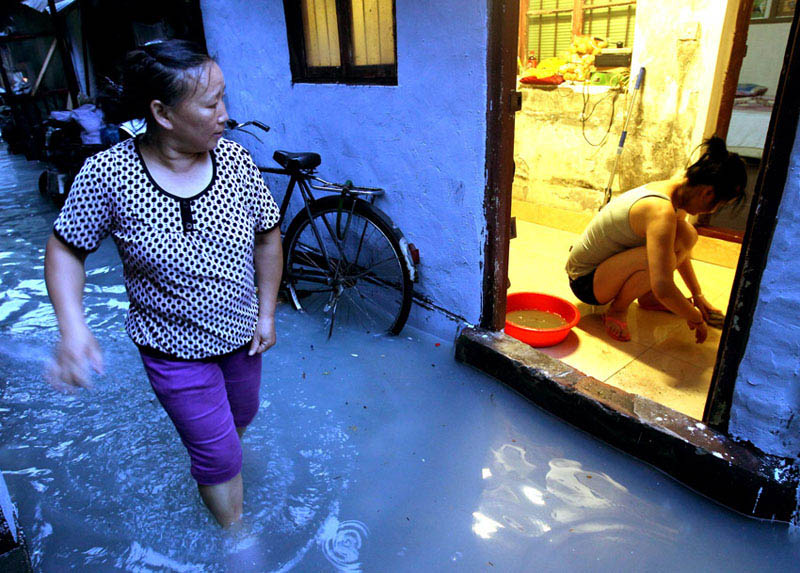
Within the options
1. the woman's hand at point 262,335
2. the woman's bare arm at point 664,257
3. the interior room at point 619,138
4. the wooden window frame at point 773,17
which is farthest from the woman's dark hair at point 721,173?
the wooden window frame at point 773,17

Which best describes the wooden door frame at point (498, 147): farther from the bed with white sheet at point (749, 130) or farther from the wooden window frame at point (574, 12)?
the bed with white sheet at point (749, 130)

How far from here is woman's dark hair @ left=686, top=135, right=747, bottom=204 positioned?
292cm

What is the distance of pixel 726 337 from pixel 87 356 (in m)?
2.38

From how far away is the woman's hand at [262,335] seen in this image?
2042 mm

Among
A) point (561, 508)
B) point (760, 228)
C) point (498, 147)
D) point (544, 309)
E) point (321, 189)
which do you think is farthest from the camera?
point (544, 309)

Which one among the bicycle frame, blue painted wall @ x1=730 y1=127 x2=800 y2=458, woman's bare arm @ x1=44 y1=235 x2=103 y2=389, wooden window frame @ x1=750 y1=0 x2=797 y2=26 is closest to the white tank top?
blue painted wall @ x1=730 y1=127 x2=800 y2=458

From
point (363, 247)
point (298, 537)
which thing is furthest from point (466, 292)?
point (298, 537)

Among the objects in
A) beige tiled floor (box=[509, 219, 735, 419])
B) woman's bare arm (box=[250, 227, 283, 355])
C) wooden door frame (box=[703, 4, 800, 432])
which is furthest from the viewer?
beige tiled floor (box=[509, 219, 735, 419])

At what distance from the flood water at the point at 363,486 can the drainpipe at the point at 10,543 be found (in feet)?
0.92

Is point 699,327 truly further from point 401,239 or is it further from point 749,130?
point 749,130

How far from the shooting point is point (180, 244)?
1.64 metres

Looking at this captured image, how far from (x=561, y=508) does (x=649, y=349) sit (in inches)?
64.8

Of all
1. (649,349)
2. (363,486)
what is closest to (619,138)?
(649,349)

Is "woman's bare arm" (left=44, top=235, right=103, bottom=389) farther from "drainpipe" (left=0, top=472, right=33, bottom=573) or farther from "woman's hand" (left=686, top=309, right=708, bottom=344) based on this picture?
"woman's hand" (left=686, top=309, right=708, bottom=344)
